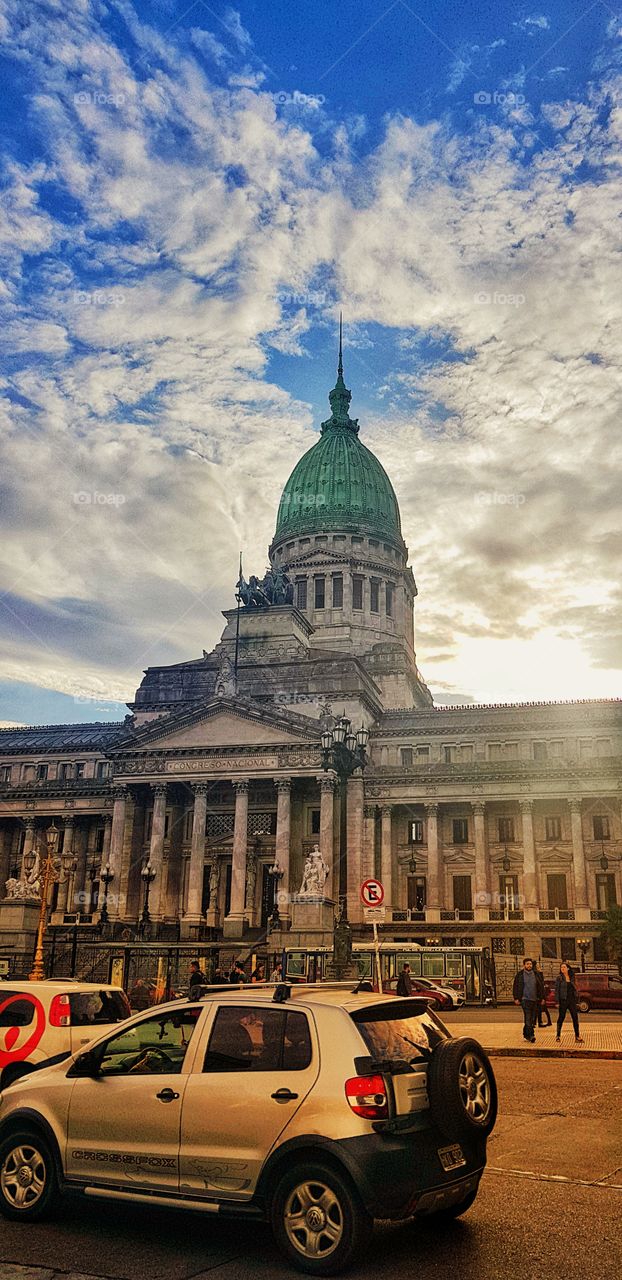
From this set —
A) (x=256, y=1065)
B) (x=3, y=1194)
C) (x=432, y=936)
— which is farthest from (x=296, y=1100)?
(x=432, y=936)

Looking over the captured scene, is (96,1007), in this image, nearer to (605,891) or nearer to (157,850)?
(157,850)

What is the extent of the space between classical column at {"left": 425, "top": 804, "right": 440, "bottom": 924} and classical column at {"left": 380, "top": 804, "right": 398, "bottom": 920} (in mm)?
2378

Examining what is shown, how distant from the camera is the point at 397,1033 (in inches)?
330

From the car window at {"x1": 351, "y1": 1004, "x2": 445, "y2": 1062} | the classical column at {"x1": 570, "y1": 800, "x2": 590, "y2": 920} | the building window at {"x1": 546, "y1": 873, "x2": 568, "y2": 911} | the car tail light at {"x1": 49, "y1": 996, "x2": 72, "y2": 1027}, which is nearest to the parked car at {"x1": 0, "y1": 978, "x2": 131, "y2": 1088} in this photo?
the car tail light at {"x1": 49, "y1": 996, "x2": 72, "y2": 1027}

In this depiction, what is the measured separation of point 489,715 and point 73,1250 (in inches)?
2577

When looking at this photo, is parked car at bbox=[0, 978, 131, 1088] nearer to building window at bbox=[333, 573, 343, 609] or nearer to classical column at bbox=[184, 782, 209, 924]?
classical column at bbox=[184, 782, 209, 924]

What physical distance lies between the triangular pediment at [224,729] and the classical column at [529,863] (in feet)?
47.1

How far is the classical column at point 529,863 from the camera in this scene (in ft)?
201

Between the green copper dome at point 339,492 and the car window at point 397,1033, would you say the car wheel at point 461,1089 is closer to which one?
the car window at point 397,1033

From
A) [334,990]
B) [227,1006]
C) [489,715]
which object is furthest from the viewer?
[489,715]

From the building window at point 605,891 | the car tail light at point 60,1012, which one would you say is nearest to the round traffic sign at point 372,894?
the car tail light at point 60,1012

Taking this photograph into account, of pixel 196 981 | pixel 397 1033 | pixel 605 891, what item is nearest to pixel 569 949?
pixel 605 891

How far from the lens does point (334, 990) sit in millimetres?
9484

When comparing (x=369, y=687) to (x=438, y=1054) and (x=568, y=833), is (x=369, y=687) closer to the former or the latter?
(x=568, y=833)
